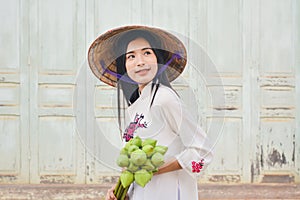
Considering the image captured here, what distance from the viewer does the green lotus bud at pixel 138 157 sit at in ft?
6.05

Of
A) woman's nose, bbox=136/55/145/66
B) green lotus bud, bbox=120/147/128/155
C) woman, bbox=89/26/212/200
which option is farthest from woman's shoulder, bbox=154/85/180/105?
green lotus bud, bbox=120/147/128/155

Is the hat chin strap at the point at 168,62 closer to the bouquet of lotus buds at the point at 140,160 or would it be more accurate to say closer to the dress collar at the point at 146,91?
the dress collar at the point at 146,91

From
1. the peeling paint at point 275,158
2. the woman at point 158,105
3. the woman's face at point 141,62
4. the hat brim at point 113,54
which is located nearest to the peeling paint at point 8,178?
the peeling paint at point 275,158

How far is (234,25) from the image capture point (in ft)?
17.5

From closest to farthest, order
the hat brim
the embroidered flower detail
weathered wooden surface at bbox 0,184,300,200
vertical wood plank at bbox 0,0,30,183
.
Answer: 1. the embroidered flower detail
2. the hat brim
3. weathered wooden surface at bbox 0,184,300,200
4. vertical wood plank at bbox 0,0,30,183

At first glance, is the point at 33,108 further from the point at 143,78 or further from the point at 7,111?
the point at 143,78

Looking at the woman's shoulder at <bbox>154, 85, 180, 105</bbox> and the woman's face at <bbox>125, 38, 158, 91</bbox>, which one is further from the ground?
the woman's face at <bbox>125, 38, 158, 91</bbox>

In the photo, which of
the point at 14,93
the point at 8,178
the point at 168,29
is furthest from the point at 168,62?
the point at 8,178

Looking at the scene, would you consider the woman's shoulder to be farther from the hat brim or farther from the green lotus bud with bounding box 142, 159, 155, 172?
the green lotus bud with bounding box 142, 159, 155, 172

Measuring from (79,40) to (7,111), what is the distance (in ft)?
2.92

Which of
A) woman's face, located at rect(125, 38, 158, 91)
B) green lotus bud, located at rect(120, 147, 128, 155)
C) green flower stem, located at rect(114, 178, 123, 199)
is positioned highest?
woman's face, located at rect(125, 38, 158, 91)

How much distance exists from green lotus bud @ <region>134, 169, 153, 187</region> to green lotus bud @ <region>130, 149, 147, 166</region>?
3cm

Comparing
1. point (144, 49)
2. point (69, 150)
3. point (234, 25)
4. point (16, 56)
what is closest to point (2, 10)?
point (16, 56)

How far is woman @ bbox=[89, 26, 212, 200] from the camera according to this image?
201cm
